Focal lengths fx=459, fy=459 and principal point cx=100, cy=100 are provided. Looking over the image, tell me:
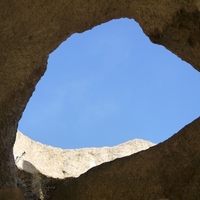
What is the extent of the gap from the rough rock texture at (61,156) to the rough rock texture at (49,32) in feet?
11.9

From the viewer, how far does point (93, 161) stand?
11.1 meters

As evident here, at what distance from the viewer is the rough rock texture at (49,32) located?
15.1ft

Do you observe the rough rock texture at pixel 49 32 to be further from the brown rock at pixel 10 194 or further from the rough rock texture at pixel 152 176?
the brown rock at pixel 10 194

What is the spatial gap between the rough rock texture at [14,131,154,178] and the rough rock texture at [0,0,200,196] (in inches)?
143

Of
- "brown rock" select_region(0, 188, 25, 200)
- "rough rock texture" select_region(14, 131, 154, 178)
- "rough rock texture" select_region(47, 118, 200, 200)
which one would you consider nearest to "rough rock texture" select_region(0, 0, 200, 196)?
"rough rock texture" select_region(47, 118, 200, 200)

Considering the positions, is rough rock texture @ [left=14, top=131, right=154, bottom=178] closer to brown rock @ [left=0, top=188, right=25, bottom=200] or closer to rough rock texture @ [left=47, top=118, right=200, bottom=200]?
rough rock texture @ [left=47, top=118, right=200, bottom=200]

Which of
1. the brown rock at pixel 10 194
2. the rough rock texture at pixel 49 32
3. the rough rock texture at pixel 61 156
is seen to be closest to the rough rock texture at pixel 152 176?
the rough rock texture at pixel 49 32

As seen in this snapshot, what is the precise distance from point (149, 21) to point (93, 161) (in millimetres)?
6538

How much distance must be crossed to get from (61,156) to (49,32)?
20.5ft

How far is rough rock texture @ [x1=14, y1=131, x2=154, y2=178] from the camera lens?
9.76 m

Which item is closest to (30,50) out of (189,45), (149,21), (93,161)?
(149,21)

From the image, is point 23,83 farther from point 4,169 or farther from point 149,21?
point 149,21

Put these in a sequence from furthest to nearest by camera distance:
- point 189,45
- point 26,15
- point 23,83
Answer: point 23,83 → point 189,45 → point 26,15

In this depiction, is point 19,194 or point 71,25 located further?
point 71,25
